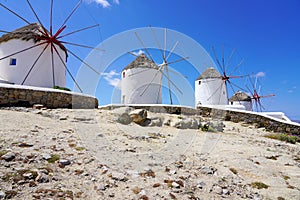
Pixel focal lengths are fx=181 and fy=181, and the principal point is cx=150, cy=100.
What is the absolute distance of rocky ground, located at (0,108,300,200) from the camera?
8.45ft

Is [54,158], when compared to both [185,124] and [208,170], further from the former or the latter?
[185,124]

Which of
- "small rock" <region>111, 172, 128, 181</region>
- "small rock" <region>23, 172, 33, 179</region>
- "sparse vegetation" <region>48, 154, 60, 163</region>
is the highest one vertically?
"sparse vegetation" <region>48, 154, 60, 163</region>

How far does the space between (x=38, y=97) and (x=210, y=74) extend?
19.7 meters

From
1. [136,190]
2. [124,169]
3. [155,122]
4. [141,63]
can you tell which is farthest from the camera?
[141,63]

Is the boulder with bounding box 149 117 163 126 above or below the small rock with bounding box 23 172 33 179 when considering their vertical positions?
above

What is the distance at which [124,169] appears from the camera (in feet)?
11.1

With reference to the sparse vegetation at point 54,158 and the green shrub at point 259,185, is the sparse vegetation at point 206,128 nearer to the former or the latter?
the green shrub at point 259,185

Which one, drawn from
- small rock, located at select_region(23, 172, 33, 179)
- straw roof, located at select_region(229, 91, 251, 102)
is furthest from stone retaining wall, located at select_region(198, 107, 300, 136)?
straw roof, located at select_region(229, 91, 251, 102)

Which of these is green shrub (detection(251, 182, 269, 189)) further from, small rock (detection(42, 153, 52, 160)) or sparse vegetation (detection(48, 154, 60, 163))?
small rock (detection(42, 153, 52, 160))

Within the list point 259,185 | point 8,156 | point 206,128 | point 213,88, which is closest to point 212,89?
point 213,88

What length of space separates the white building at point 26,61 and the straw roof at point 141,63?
7217 millimetres

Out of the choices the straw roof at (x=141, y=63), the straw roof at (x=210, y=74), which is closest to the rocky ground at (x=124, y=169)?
the straw roof at (x=141, y=63)

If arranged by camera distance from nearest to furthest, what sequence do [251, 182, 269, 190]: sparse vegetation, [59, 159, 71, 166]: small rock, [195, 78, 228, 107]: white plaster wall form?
[59, 159, 71, 166]: small rock < [251, 182, 269, 190]: sparse vegetation < [195, 78, 228, 107]: white plaster wall

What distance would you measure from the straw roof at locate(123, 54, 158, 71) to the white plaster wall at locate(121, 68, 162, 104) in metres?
0.38
